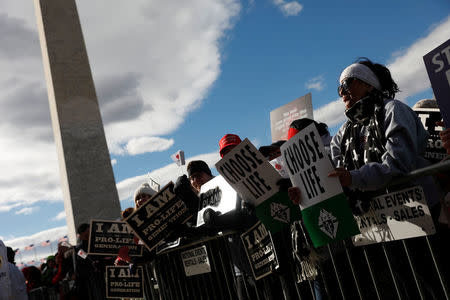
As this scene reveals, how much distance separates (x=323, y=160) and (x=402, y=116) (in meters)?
0.42

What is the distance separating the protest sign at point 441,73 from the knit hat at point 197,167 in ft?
7.52

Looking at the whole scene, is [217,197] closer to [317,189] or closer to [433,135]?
[317,189]

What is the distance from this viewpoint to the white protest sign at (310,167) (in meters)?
2.09

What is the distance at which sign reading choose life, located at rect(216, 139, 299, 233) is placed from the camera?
8.18ft

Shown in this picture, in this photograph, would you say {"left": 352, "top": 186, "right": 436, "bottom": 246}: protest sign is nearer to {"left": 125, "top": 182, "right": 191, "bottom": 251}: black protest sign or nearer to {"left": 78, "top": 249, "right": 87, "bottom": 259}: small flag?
{"left": 125, "top": 182, "right": 191, "bottom": 251}: black protest sign

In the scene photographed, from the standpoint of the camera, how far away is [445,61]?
6.02ft

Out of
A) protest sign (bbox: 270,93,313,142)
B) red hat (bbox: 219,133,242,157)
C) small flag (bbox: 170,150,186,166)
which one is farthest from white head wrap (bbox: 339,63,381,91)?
small flag (bbox: 170,150,186,166)

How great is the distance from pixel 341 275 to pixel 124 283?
2517mm

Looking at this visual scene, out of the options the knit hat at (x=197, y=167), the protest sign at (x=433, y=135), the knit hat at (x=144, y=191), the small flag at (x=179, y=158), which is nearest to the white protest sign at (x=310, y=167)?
the protest sign at (x=433, y=135)

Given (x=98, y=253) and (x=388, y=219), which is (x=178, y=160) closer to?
(x=98, y=253)

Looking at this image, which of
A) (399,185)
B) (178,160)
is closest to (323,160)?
(399,185)

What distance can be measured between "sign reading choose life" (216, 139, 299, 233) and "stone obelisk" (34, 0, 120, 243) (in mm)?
12677

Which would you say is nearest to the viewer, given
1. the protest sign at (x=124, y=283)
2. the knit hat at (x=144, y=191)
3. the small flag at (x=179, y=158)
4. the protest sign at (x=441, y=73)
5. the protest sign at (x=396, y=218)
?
the protest sign at (x=441, y=73)

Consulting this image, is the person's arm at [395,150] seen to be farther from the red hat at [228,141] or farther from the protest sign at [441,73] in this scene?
the red hat at [228,141]
